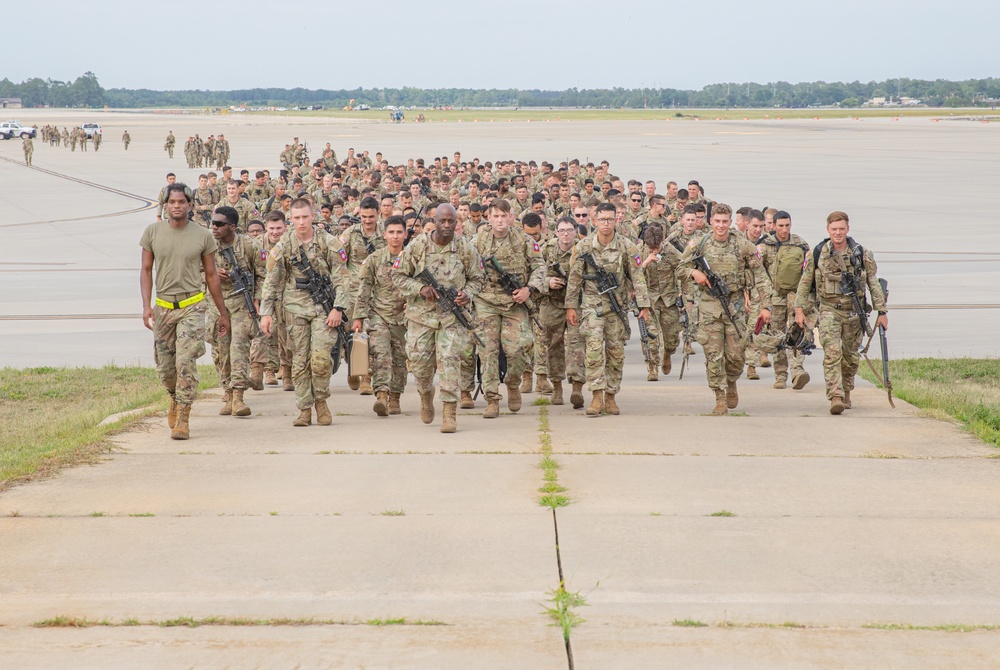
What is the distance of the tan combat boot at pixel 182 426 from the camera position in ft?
29.4

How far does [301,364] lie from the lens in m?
9.65

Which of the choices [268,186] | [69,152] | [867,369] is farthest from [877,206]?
[69,152]

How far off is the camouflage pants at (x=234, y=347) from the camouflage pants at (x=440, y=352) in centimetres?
157

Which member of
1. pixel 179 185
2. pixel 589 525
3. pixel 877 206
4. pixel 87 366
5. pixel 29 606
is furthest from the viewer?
pixel 877 206

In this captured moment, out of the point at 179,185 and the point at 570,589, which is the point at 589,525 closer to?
the point at 570,589

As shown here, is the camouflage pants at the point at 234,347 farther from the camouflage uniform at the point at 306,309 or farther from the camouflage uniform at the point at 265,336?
the camouflage uniform at the point at 306,309

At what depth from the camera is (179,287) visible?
8812 millimetres

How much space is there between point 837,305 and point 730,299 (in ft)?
3.02

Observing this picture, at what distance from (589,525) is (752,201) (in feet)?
93.2

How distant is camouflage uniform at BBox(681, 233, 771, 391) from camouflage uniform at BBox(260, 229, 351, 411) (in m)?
3.11

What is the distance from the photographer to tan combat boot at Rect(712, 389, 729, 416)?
33.3 feet

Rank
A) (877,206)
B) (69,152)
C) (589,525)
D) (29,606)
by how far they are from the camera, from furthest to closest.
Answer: (69,152) → (877,206) → (589,525) → (29,606)

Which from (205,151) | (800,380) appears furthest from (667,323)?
(205,151)

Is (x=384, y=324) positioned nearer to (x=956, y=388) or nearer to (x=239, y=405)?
(x=239, y=405)
